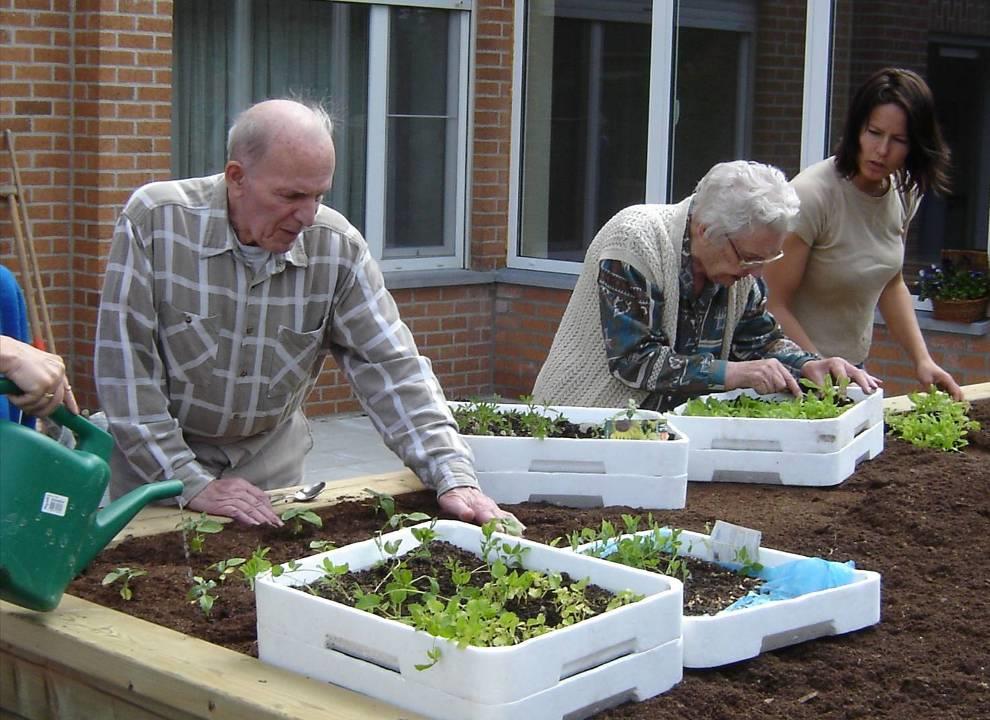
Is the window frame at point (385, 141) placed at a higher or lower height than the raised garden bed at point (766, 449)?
higher

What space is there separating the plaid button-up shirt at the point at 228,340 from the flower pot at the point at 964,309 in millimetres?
4732

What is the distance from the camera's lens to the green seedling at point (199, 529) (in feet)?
10.1

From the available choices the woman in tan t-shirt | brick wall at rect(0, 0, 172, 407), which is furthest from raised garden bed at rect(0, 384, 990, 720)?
brick wall at rect(0, 0, 172, 407)

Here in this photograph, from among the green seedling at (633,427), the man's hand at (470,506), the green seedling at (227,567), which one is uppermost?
the green seedling at (633,427)

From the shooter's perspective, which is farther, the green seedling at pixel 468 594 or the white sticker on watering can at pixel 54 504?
the white sticker on watering can at pixel 54 504

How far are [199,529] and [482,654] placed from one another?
44.3 inches

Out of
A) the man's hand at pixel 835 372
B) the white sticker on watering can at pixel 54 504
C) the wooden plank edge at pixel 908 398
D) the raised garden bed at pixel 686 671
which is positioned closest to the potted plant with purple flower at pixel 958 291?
the wooden plank edge at pixel 908 398

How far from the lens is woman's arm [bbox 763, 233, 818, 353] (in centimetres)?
482

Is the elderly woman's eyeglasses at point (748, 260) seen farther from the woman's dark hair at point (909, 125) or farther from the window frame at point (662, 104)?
the window frame at point (662, 104)

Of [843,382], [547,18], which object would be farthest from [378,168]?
[843,382]

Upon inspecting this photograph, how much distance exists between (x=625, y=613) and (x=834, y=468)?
1.65 metres

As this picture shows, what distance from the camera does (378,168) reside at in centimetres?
923

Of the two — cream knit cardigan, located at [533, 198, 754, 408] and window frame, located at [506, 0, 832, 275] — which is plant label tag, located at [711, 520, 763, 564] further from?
window frame, located at [506, 0, 832, 275]

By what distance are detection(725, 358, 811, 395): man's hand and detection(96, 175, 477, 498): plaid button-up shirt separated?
926mm
